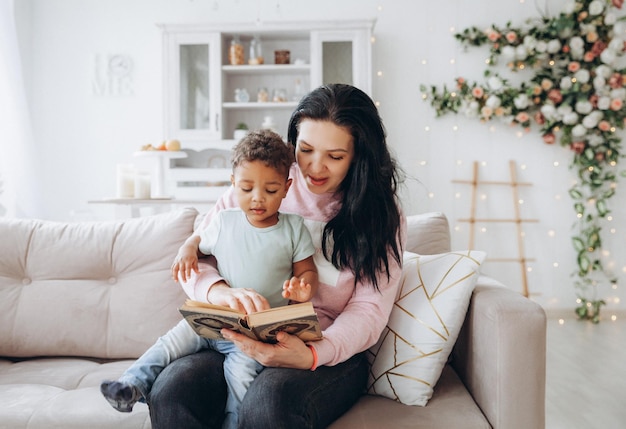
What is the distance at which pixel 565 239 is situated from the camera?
3.99m

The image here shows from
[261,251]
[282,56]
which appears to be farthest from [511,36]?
[261,251]

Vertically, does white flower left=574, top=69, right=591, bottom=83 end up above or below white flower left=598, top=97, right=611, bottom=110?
above

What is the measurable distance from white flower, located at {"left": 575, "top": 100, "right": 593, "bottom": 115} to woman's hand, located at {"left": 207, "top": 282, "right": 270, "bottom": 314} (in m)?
3.23

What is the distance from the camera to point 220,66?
147 inches

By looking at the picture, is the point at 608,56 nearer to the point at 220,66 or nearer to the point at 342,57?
the point at 342,57

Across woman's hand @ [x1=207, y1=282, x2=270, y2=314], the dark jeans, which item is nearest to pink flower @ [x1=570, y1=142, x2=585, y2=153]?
the dark jeans

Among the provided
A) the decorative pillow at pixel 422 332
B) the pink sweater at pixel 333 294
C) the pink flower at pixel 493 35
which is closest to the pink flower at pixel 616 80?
the pink flower at pixel 493 35

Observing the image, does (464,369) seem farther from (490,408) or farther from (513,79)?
(513,79)

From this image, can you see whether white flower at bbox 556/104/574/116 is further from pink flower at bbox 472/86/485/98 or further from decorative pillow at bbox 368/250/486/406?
decorative pillow at bbox 368/250/486/406

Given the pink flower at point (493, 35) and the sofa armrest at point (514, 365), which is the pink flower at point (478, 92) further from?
the sofa armrest at point (514, 365)

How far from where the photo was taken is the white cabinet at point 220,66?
12.1 feet

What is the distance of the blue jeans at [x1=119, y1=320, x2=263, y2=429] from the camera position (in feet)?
3.89

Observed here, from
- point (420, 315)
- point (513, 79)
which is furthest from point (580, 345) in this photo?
point (420, 315)

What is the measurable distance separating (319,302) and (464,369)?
438 mm
